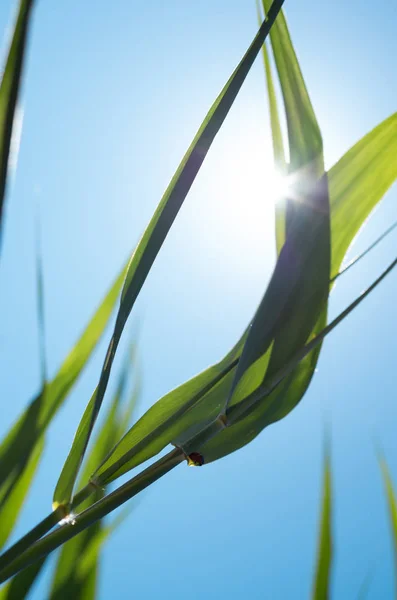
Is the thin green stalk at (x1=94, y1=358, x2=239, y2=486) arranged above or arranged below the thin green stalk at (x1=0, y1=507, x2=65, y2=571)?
above

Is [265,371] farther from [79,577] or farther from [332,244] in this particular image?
[79,577]

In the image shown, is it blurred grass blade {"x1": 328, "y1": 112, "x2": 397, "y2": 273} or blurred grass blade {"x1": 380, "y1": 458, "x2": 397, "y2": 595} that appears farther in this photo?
blurred grass blade {"x1": 380, "y1": 458, "x2": 397, "y2": 595}

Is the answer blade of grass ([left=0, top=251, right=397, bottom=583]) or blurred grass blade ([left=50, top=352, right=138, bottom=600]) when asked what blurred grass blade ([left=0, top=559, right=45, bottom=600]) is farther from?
blade of grass ([left=0, top=251, right=397, bottom=583])

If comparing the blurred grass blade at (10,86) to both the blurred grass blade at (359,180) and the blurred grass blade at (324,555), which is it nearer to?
the blurred grass blade at (359,180)

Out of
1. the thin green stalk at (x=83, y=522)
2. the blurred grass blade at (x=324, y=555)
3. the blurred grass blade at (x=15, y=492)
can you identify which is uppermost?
the blurred grass blade at (x=15, y=492)

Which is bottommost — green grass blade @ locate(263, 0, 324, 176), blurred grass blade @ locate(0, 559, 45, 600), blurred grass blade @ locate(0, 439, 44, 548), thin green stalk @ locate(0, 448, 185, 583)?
thin green stalk @ locate(0, 448, 185, 583)

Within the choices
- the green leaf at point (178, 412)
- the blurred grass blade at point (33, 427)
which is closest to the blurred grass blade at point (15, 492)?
the blurred grass blade at point (33, 427)

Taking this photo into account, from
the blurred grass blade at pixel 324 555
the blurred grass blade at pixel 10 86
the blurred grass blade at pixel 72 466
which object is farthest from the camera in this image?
the blurred grass blade at pixel 324 555

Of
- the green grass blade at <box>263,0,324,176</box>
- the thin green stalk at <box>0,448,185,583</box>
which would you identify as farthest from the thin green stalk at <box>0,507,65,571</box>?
the green grass blade at <box>263,0,324,176</box>

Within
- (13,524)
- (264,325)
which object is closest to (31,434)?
(13,524)
